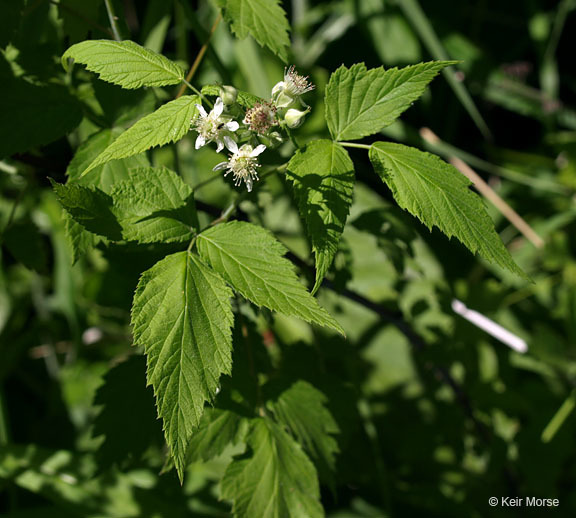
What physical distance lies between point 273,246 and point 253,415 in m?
0.47

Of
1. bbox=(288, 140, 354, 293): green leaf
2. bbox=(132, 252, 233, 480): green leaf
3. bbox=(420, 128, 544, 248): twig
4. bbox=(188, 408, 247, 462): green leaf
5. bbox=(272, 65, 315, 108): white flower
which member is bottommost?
bbox=(420, 128, 544, 248): twig

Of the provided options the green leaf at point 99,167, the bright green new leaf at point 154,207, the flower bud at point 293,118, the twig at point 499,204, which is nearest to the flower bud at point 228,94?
the flower bud at point 293,118

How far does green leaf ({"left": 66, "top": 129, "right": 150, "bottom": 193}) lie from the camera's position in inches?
47.5

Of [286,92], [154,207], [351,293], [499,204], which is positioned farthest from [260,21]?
[499,204]

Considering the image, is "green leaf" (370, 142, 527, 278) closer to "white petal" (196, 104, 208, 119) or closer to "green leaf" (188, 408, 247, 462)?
"white petal" (196, 104, 208, 119)

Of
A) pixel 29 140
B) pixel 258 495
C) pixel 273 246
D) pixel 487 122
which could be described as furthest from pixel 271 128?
pixel 487 122

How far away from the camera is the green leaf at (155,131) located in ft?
2.99

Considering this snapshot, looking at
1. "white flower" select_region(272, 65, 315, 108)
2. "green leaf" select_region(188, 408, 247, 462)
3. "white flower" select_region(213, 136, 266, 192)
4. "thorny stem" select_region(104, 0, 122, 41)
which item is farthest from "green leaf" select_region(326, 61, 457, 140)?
"green leaf" select_region(188, 408, 247, 462)

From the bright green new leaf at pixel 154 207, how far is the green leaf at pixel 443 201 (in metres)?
0.40

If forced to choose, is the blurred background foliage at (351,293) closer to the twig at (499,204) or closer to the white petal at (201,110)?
the twig at (499,204)

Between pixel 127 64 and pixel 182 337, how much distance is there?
0.51 meters

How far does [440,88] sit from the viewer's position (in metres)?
2.96

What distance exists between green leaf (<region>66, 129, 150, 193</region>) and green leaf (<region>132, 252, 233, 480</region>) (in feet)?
1.06

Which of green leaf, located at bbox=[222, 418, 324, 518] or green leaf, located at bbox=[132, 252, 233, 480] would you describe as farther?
green leaf, located at bbox=[222, 418, 324, 518]
